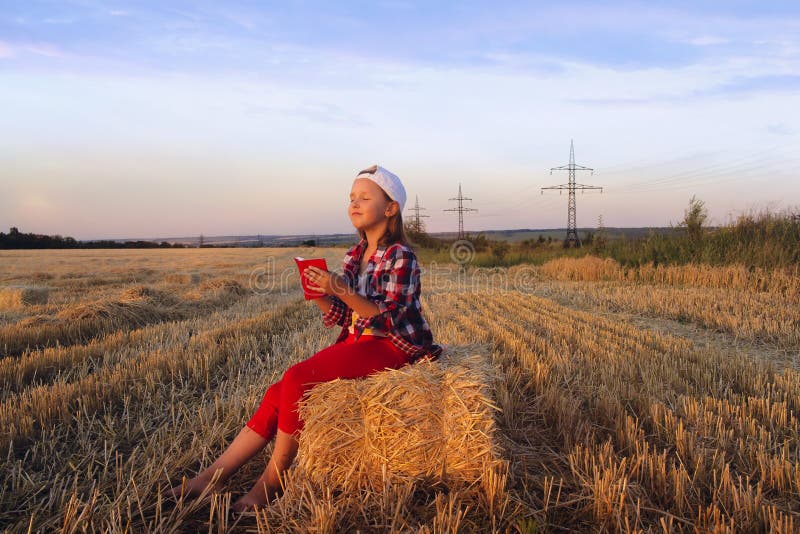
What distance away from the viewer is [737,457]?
2.89 meters

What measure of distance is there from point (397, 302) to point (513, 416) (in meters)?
1.32

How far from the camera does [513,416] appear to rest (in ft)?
11.6

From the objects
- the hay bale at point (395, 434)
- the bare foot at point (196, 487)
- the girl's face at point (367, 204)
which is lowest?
the bare foot at point (196, 487)

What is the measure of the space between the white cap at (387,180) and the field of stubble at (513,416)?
1.30m

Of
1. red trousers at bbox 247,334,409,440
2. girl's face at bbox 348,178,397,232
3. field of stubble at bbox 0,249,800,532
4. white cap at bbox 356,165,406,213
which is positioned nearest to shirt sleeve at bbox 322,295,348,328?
red trousers at bbox 247,334,409,440

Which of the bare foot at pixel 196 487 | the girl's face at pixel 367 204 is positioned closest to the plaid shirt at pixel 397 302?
the girl's face at pixel 367 204

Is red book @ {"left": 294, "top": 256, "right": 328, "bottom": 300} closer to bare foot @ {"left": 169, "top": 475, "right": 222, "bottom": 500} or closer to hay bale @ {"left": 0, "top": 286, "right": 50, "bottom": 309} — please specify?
bare foot @ {"left": 169, "top": 475, "right": 222, "bottom": 500}

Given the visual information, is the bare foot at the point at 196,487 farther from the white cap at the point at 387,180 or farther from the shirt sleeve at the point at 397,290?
the white cap at the point at 387,180

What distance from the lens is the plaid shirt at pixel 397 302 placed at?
9.47 feet

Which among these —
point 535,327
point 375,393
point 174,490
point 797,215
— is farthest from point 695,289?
point 174,490

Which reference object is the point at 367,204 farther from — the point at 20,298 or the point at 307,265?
the point at 20,298

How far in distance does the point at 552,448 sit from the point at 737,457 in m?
1.01

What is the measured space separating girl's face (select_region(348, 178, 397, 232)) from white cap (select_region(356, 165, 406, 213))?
0.03 metres

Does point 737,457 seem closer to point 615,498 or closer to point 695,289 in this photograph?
point 615,498
